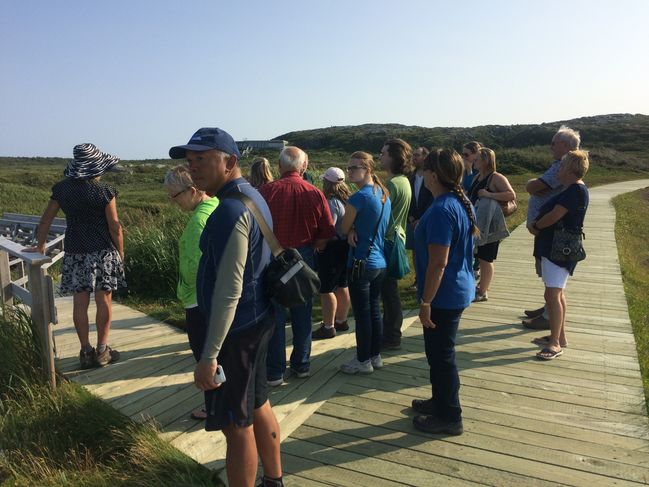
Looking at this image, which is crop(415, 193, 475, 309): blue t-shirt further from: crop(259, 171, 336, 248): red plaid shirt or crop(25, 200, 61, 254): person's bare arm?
crop(25, 200, 61, 254): person's bare arm

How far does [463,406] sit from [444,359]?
0.68 metres

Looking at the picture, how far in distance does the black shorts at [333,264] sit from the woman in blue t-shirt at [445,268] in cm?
100

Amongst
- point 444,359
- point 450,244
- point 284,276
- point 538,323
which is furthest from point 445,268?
point 538,323

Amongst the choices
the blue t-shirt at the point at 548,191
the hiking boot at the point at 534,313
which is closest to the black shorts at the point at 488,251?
the hiking boot at the point at 534,313

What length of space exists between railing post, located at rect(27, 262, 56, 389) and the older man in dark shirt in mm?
1595

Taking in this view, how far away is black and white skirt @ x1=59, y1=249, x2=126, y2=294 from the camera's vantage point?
4098 millimetres

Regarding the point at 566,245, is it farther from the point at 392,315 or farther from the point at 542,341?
the point at 392,315

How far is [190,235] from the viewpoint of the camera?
3014mm

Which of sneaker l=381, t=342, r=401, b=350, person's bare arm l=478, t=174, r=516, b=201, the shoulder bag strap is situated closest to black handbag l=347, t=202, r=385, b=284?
sneaker l=381, t=342, r=401, b=350

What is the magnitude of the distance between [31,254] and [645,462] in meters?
4.19

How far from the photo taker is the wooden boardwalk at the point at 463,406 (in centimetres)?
279

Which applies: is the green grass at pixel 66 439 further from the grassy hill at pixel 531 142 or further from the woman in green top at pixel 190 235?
the grassy hill at pixel 531 142

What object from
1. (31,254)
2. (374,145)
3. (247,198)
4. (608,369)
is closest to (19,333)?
(31,254)

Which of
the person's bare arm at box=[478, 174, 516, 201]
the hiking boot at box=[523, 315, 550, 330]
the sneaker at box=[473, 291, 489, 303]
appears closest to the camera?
the hiking boot at box=[523, 315, 550, 330]
